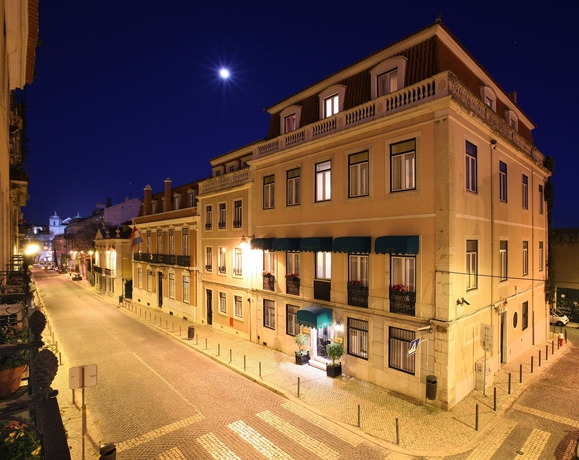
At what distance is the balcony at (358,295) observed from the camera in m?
15.0

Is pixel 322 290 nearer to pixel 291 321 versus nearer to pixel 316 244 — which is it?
pixel 316 244

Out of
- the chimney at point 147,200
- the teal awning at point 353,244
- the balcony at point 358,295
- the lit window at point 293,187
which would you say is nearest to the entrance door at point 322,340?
the balcony at point 358,295

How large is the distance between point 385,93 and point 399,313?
9448 millimetres

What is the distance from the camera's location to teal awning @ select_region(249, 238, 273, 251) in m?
19.5

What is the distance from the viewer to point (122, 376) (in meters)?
A: 16.3

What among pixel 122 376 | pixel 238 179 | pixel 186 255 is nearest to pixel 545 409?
pixel 122 376

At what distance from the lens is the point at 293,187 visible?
19.0 metres

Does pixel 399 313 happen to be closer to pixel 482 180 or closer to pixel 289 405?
pixel 289 405

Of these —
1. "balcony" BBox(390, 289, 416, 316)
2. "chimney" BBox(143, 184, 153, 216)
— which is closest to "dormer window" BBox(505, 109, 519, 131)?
"balcony" BBox(390, 289, 416, 316)

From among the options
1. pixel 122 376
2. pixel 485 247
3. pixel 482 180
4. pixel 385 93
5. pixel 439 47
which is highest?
pixel 439 47

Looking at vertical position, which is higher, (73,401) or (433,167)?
(433,167)

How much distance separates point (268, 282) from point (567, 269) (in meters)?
23.2

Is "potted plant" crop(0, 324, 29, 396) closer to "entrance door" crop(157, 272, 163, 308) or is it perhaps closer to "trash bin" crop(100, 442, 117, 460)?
"trash bin" crop(100, 442, 117, 460)

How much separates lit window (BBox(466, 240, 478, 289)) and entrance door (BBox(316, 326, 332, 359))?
6.83 m
